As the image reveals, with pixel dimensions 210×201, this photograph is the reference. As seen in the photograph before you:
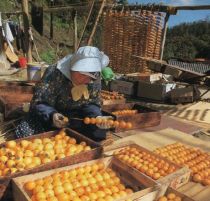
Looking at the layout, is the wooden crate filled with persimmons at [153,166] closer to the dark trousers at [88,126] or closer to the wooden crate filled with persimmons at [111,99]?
the dark trousers at [88,126]

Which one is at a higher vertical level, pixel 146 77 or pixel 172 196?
pixel 172 196

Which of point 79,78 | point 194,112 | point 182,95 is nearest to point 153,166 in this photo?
point 79,78

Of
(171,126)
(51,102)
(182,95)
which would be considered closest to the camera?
(51,102)

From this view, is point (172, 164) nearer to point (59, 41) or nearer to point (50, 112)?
point (50, 112)

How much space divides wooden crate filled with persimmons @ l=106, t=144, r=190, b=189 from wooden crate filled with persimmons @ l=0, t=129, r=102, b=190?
31 centimetres

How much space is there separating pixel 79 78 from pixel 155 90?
393cm

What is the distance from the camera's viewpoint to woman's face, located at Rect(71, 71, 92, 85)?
10.8ft

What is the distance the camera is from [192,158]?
3480mm

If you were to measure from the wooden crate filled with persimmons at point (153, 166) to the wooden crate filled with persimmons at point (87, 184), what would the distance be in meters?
0.11

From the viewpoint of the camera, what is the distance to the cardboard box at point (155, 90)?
696 centimetres

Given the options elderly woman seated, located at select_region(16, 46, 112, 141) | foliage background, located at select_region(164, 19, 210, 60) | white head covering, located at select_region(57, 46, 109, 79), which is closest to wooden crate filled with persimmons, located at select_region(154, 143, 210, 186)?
elderly woman seated, located at select_region(16, 46, 112, 141)

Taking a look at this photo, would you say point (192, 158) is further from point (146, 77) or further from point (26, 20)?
point (26, 20)

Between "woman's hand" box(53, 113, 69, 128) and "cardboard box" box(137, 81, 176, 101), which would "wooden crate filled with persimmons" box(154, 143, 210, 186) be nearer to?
"woman's hand" box(53, 113, 69, 128)

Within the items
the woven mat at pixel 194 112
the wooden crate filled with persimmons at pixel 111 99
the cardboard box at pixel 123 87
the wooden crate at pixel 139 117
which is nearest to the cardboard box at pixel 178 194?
the wooden crate at pixel 139 117
